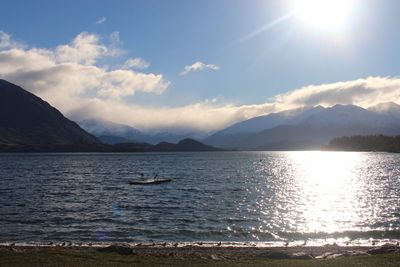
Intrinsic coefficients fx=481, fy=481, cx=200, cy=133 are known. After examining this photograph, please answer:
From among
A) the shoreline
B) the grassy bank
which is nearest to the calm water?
the shoreline

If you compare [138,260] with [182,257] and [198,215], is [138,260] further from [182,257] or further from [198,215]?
[198,215]

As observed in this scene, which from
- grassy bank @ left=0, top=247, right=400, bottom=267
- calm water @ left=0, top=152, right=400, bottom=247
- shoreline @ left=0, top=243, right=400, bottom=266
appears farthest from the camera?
calm water @ left=0, top=152, right=400, bottom=247

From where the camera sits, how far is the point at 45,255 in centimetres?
3231

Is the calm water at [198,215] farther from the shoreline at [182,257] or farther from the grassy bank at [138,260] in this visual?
the grassy bank at [138,260]

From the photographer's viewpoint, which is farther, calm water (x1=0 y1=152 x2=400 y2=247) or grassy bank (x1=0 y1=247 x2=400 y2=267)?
calm water (x1=0 y1=152 x2=400 y2=247)

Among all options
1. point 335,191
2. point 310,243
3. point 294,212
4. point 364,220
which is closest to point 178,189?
point 335,191

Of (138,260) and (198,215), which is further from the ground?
(138,260)

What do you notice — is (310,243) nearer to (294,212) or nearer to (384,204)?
(294,212)

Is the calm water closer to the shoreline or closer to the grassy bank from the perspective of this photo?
the shoreline

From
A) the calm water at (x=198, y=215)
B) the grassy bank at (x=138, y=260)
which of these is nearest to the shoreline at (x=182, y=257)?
the grassy bank at (x=138, y=260)

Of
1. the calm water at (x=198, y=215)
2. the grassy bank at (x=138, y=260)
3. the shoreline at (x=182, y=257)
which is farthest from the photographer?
the calm water at (x=198, y=215)

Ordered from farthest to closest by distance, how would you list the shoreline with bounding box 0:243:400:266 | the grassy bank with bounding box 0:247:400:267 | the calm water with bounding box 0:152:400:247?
the calm water with bounding box 0:152:400:247
the shoreline with bounding box 0:243:400:266
the grassy bank with bounding box 0:247:400:267

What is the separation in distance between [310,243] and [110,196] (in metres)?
50.7

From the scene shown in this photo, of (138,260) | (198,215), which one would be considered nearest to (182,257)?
(138,260)
